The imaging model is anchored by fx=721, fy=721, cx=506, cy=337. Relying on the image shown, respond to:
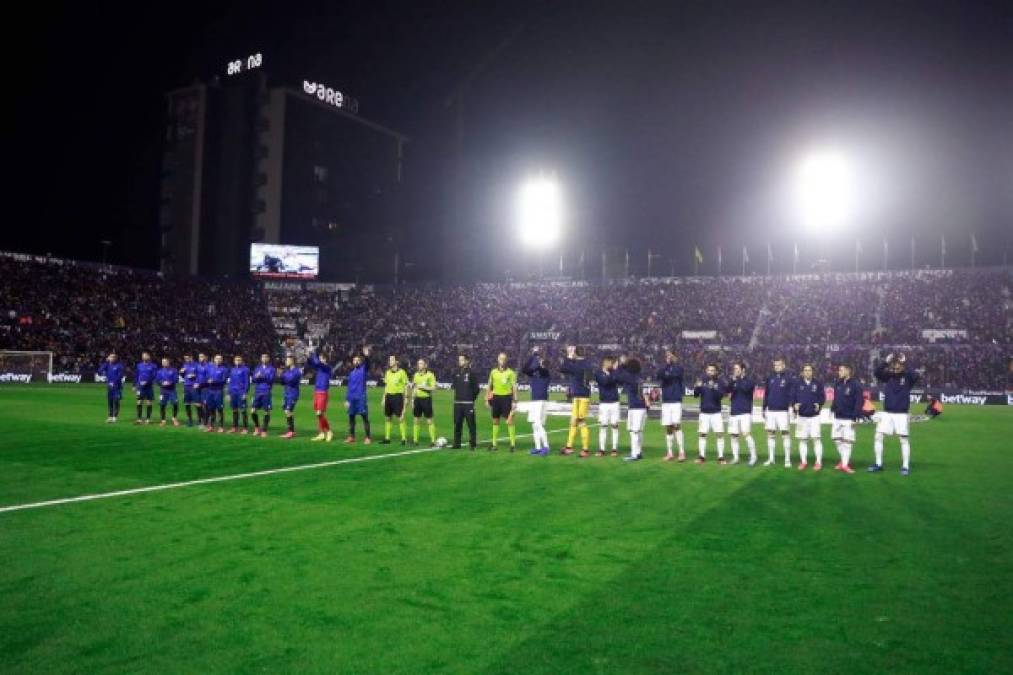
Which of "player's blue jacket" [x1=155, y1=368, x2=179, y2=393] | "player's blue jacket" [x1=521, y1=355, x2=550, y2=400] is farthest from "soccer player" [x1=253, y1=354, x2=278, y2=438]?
"player's blue jacket" [x1=521, y1=355, x2=550, y2=400]

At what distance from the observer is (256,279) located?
247ft

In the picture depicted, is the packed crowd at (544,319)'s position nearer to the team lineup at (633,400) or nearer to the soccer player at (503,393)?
the team lineup at (633,400)

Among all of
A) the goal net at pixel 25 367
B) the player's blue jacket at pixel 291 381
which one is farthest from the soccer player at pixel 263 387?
the goal net at pixel 25 367

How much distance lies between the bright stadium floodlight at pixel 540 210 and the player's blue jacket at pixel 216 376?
Result: 4740 cm

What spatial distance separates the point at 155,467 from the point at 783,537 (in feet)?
37.3

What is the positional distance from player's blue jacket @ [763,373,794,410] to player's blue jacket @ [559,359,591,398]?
4004 mm

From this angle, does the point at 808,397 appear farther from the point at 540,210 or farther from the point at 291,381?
the point at 540,210

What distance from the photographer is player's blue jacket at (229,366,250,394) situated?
21172 mm

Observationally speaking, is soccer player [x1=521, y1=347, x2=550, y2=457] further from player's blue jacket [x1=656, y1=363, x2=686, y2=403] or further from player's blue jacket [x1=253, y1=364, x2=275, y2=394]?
player's blue jacket [x1=253, y1=364, x2=275, y2=394]

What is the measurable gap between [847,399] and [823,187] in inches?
1674

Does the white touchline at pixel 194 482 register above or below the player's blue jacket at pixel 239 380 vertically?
below

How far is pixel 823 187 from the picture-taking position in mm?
52812

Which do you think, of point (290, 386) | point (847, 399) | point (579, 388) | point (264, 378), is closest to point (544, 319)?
point (264, 378)

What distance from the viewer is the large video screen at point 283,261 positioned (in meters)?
70.7
